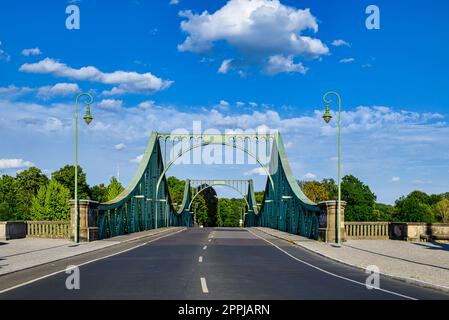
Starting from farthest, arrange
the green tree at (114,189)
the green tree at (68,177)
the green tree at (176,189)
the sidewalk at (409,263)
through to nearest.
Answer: the green tree at (176,189), the green tree at (114,189), the green tree at (68,177), the sidewalk at (409,263)

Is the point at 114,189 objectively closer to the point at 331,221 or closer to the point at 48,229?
the point at 48,229

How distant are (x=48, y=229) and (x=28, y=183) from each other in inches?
2943

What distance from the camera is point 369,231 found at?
108 ft

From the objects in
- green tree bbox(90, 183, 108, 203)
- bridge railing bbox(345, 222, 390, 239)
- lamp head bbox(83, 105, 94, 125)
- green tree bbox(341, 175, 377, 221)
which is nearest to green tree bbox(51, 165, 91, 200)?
green tree bbox(90, 183, 108, 203)

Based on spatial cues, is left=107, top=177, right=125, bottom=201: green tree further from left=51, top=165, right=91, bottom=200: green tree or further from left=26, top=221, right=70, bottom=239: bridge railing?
left=26, top=221, right=70, bottom=239: bridge railing

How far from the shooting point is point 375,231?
32.8 m

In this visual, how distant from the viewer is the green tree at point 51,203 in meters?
83.7

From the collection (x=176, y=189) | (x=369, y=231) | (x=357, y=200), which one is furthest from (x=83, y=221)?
(x=176, y=189)

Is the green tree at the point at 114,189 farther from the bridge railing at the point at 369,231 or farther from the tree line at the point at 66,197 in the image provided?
the bridge railing at the point at 369,231

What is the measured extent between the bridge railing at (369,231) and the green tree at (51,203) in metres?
60.3

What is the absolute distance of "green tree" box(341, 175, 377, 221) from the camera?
93375mm

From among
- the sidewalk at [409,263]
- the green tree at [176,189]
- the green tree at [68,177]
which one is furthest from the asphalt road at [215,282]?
the green tree at [176,189]
